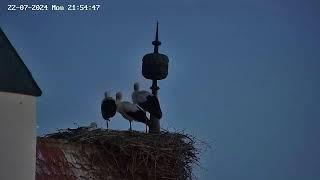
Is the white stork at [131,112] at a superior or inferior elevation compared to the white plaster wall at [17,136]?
superior

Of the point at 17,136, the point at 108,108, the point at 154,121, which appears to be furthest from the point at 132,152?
the point at 17,136

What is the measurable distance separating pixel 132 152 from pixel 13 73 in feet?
12.9

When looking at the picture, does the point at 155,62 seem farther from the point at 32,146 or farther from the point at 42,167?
the point at 32,146

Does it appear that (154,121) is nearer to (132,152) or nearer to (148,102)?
(148,102)

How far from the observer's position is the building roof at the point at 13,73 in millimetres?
3676

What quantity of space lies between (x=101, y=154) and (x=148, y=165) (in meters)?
0.57

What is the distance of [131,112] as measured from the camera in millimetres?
10023

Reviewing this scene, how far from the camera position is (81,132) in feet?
25.1

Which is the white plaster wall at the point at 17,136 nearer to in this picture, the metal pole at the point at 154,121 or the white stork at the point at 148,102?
the metal pole at the point at 154,121

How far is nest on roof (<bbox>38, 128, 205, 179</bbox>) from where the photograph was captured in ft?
24.5

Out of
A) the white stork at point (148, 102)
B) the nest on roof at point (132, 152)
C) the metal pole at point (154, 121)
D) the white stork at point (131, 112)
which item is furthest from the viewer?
the white stork at point (131, 112)

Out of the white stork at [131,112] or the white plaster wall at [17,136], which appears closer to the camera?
the white plaster wall at [17,136]

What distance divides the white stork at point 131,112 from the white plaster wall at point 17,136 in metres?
5.91

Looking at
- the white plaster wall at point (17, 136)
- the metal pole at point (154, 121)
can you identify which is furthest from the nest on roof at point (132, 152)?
the white plaster wall at point (17, 136)
